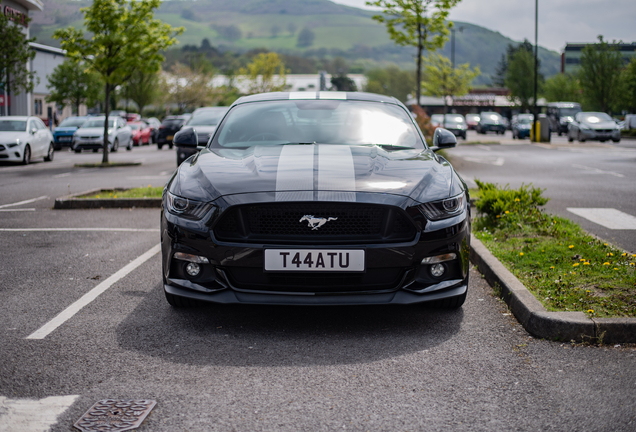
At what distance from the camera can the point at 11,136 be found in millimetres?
20609

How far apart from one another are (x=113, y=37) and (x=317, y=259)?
1741cm

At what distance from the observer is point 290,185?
417 cm

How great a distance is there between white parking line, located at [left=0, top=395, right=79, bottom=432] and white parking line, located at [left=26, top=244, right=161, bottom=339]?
3.47ft

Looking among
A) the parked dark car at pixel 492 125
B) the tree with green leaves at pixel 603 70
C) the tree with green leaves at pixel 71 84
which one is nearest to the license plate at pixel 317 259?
the tree with green leaves at pixel 603 70

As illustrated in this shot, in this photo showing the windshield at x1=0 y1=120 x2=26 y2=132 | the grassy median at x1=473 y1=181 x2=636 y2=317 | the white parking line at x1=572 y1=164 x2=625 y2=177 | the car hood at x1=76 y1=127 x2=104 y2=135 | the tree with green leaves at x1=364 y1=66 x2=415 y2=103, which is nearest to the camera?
the grassy median at x1=473 y1=181 x2=636 y2=317

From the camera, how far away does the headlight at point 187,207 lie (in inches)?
164

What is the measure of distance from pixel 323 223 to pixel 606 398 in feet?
5.75

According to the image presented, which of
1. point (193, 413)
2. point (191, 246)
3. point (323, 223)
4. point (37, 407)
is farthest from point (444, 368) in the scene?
point (37, 407)

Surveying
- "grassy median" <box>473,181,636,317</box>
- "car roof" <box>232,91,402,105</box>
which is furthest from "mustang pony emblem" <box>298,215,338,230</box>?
"car roof" <box>232,91,402,105</box>

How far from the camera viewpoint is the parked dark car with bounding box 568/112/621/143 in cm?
3322

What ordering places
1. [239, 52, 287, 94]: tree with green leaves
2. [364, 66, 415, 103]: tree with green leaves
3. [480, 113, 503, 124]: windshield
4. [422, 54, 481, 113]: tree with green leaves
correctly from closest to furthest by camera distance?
[480, 113, 503, 124]: windshield
[422, 54, 481, 113]: tree with green leaves
[239, 52, 287, 94]: tree with green leaves
[364, 66, 415, 103]: tree with green leaves

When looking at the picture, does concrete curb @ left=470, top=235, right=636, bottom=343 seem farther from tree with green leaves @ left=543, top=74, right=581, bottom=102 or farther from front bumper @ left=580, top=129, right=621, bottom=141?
tree with green leaves @ left=543, top=74, right=581, bottom=102

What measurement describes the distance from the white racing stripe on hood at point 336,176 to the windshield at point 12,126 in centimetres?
1896

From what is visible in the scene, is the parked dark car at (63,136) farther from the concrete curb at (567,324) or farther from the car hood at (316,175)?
the concrete curb at (567,324)
